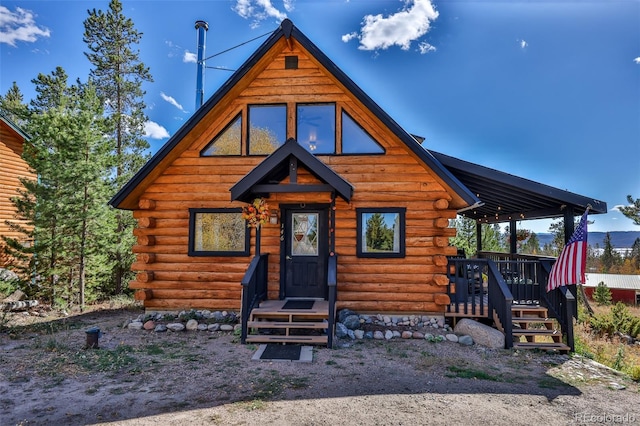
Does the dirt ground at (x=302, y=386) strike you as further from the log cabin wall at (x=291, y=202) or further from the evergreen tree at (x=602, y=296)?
the evergreen tree at (x=602, y=296)

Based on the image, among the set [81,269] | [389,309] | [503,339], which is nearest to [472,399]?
[503,339]

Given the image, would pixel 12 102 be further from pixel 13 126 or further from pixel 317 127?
pixel 317 127

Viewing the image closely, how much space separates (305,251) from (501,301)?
4.28 meters

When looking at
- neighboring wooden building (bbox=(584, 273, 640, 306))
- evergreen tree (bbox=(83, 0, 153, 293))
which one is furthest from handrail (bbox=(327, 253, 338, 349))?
neighboring wooden building (bbox=(584, 273, 640, 306))

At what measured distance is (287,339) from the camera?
620cm

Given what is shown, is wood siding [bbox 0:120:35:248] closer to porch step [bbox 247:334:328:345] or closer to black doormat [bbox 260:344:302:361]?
porch step [bbox 247:334:328:345]

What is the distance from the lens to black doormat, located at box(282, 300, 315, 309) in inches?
275

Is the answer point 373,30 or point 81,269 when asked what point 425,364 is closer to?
point 81,269

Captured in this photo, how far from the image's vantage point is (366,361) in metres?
5.44

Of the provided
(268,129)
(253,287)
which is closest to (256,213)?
(253,287)

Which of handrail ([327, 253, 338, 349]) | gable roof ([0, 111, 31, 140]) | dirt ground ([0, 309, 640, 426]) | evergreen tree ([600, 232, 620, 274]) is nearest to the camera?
dirt ground ([0, 309, 640, 426])

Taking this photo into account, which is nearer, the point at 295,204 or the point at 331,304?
the point at 331,304

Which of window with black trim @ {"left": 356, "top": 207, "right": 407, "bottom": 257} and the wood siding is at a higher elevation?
the wood siding

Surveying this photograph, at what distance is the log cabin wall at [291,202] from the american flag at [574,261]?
1.97 meters
